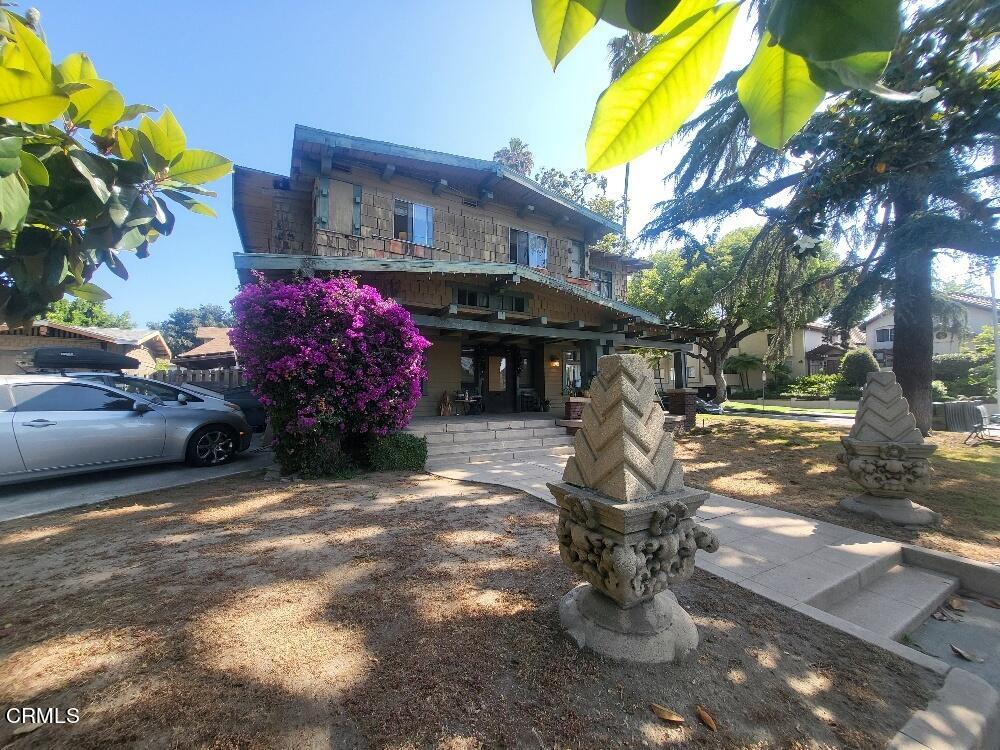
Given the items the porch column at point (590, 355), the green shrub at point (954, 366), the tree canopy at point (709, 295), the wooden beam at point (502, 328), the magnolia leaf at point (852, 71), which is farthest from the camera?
the green shrub at point (954, 366)

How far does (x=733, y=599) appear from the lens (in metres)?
3.17

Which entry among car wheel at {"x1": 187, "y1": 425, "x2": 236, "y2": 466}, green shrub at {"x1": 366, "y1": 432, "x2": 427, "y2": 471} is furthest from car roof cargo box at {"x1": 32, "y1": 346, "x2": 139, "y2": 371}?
green shrub at {"x1": 366, "y1": 432, "x2": 427, "y2": 471}

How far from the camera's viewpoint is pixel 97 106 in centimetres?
120

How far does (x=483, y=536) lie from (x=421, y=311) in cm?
728

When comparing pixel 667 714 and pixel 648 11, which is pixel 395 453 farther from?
pixel 648 11

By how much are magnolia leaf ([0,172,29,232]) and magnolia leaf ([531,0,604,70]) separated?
1257 millimetres

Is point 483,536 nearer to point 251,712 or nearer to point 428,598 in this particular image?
point 428,598

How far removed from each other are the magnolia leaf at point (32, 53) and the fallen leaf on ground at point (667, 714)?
3116 mm

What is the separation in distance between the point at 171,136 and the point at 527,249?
530 inches

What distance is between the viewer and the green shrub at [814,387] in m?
24.7

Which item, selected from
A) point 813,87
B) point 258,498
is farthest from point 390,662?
point 258,498

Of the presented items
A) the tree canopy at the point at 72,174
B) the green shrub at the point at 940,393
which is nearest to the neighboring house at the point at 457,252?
the tree canopy at the point at 72,174

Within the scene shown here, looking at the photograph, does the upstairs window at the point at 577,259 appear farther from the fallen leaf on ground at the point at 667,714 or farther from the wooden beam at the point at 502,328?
the fallen leaf on ground at the point at 667,714

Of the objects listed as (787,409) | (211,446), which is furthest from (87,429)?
(787,409)
